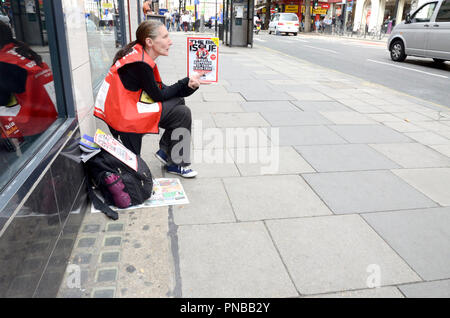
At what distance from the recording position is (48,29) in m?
2.65

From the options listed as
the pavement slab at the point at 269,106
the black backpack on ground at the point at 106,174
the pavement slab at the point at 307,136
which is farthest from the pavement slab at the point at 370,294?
the pavement slab at the point at 269,106

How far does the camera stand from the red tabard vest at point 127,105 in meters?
3.03

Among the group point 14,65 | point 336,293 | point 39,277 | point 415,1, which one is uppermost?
point 415,1

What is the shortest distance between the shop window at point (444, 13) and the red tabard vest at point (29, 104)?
38.6ft

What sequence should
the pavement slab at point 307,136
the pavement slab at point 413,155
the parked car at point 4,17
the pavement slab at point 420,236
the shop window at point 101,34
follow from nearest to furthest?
the parked car at point 4,17 < the pavement slab at point 420,236 < the pavement slab at point 413,155 < the shop window at point 101,34 < the pavement slab at point 307,136

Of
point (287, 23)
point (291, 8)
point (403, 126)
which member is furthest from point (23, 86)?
point (291, 8)

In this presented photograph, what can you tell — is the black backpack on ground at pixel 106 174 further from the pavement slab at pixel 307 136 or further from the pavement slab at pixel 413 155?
the pavement slab at pixel 413 155

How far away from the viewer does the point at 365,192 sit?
3.43 metres

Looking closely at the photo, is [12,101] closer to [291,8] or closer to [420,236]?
[420,236]

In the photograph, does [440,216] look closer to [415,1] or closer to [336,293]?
[336,293]

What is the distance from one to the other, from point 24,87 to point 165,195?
4.46 ft

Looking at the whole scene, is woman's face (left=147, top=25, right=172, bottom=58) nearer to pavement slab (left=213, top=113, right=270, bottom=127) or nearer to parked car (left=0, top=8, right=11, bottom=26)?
parked car (left=0, top=8, right=11, bottom=26)

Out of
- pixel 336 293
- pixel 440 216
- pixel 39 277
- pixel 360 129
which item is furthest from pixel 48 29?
pixel 360 129

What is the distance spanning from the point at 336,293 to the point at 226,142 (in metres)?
2.75
